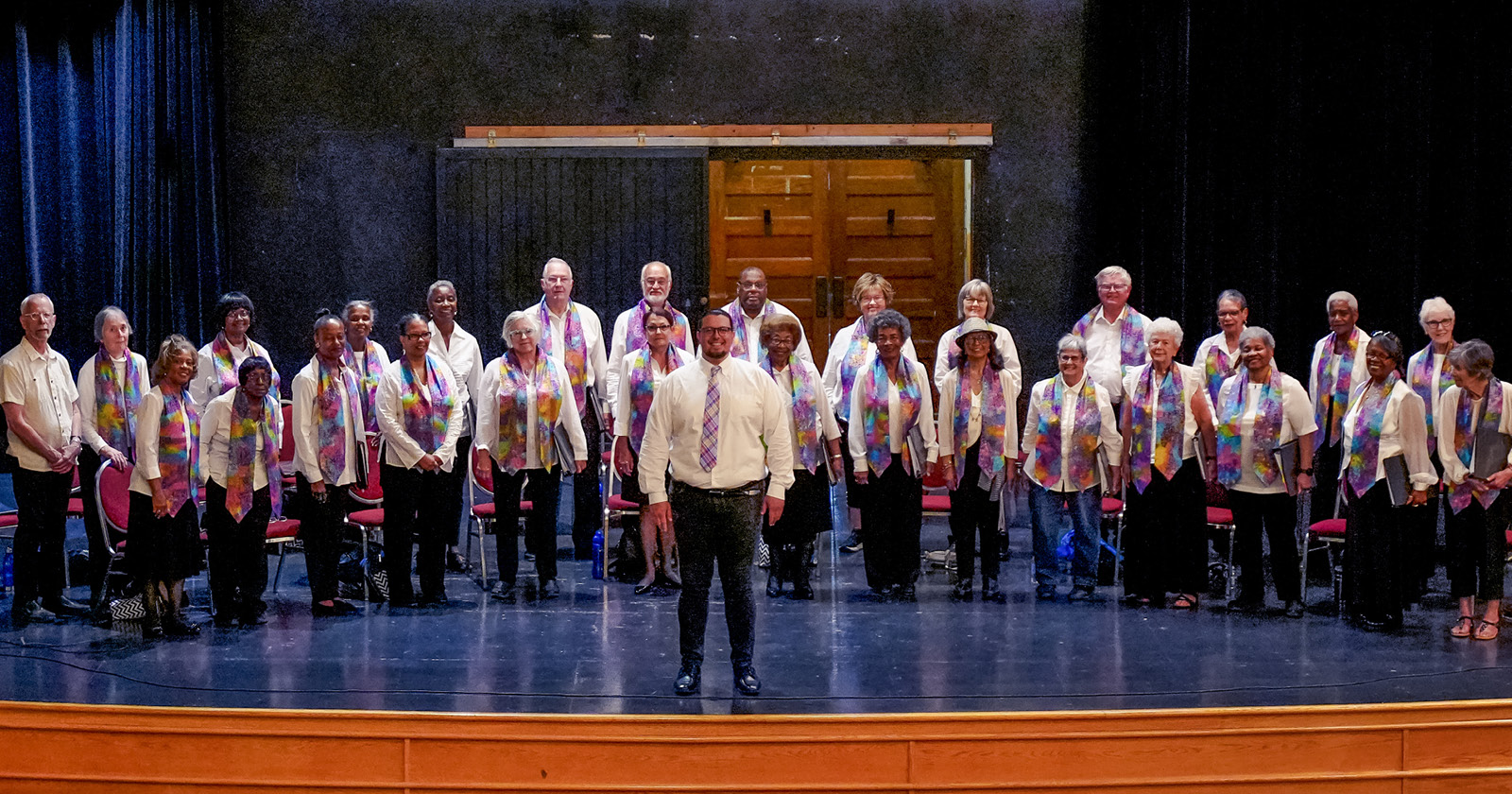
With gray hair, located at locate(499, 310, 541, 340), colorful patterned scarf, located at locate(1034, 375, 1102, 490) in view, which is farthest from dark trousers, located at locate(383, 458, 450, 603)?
colorful patterned scarf, located at locate(1034, 375, 1102, 490)

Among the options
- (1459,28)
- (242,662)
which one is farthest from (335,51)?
(1459,28)

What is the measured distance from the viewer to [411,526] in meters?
6.12

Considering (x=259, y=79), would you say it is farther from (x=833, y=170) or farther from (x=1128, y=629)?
(x=1128, y=629)

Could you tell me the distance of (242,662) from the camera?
201 inches

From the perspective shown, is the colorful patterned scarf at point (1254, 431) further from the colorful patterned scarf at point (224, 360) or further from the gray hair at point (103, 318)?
the gray hair at point (103, 318)

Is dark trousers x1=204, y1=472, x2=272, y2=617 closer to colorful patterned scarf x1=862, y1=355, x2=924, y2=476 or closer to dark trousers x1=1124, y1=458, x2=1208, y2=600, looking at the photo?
colorful patterned scarf x1=862, y1=355, x2=924, y2=476

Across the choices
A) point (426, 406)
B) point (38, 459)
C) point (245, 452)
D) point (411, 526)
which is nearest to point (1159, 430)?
point (426, 406)

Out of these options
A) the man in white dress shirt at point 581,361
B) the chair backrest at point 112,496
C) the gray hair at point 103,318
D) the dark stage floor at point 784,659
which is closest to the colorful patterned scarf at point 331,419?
the dark stage floor at point 784,659

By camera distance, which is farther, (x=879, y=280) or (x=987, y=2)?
(x=987, y=2)

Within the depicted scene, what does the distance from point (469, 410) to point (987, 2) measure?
13.4 ft

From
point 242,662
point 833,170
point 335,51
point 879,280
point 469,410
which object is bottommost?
point 242,662

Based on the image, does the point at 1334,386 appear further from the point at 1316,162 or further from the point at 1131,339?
the point at 1316,162

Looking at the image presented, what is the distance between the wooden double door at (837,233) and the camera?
882 centimetres

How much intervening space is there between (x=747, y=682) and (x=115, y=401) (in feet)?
10.3
